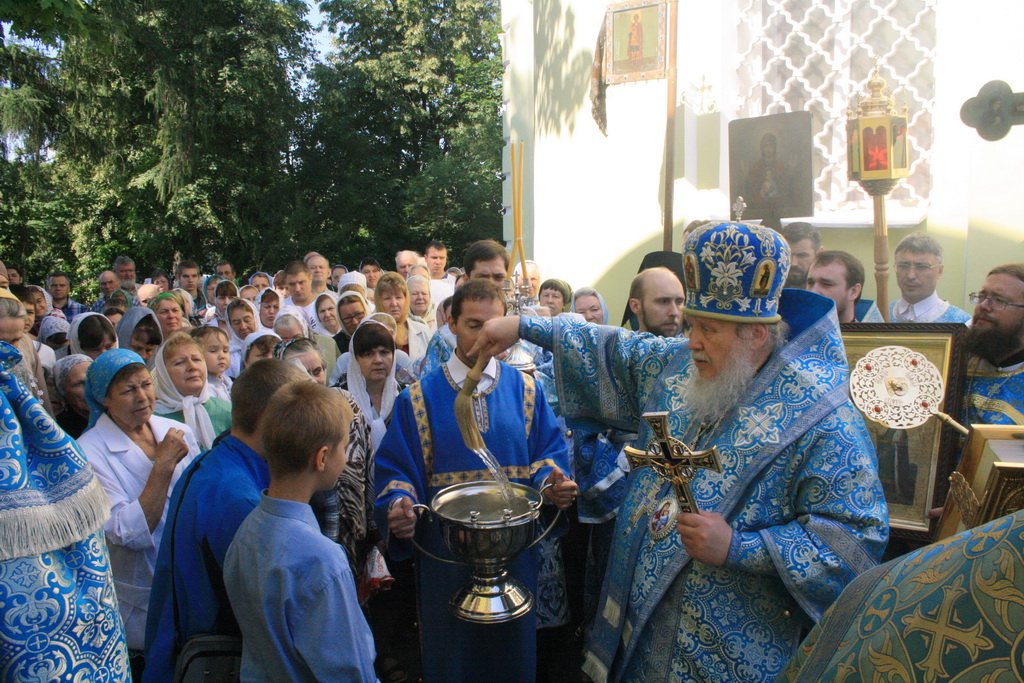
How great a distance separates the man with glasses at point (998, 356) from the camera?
295 cm

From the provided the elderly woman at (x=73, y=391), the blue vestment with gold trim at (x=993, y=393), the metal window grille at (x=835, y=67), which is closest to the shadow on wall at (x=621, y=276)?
the metal window grille at (x=835, y=67)

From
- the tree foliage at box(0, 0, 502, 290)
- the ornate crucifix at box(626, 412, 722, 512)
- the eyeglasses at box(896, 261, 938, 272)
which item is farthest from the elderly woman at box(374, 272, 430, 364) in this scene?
the tree foliage at box(0, 0, 502, 290)

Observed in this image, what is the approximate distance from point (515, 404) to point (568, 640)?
60.2 inches

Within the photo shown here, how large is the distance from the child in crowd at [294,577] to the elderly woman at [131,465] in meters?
1.13

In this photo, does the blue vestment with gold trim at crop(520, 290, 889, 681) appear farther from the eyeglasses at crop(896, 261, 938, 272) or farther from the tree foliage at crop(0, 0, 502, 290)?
the tree foliage at crop(0, 0, 502, 290)

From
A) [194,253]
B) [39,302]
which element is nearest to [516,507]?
[39,302]

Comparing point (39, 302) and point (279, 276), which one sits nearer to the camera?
point (39, 302)

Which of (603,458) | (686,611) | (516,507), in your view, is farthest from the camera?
(603,458)

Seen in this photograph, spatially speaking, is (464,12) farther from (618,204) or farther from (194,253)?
(618,204)

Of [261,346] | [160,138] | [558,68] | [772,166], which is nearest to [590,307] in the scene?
[261,346]

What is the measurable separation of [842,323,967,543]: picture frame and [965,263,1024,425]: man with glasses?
207mm

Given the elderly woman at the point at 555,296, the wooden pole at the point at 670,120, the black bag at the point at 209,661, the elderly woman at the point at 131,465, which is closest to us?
the black bag at the point at 209,661

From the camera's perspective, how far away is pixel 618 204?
1027 cm

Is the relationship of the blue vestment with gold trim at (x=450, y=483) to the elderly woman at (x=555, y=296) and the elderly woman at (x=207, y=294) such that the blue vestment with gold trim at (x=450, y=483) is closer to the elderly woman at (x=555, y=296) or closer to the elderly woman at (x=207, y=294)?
the elderly woman at (x=555, y=296)
